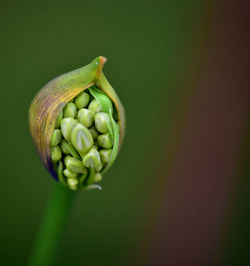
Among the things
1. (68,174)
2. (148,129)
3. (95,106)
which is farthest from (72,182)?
(148,129)

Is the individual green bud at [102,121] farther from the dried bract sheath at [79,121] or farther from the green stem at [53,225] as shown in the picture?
the green stem at [53,225]

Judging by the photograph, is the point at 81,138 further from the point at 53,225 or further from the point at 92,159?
the point at 53,225

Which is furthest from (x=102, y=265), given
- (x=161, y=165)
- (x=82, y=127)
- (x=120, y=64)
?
(x=82, y=127)

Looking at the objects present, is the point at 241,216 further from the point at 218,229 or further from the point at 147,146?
the point at 147,146

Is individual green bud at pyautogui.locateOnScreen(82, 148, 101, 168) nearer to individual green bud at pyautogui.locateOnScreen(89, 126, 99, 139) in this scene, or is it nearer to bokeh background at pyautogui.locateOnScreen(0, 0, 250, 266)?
individual green bud at pyautogui.locateOnScreen(89, 126, 99, 139)

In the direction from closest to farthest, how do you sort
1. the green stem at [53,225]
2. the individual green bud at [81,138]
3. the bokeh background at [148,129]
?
the individual green bud at [81,138], the green stem at [53,225], the bokeh background at [148,129]

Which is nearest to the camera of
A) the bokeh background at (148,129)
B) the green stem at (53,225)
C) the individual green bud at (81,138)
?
the individual green bud at (81,138)

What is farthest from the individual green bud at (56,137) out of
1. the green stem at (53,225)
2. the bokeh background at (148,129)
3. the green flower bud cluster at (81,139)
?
the bokeh background at (148,129)
